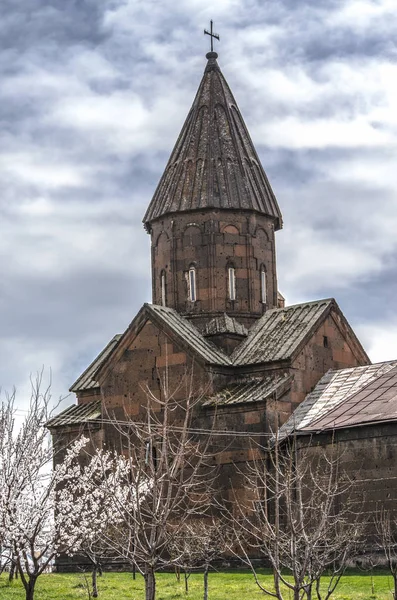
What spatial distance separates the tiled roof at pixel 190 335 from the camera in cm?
Answer: 2895

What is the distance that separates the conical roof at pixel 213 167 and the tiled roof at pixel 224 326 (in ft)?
10.2

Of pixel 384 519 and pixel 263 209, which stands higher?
pixel 263 209

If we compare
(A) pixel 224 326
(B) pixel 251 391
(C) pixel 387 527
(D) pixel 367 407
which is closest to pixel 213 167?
(A) pixel 224 326

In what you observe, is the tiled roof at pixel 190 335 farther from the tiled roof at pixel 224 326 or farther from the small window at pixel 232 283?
the small window at pixel 232 283

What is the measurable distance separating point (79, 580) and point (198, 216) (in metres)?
10.8

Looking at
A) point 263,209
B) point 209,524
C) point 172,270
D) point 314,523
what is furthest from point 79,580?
point 263,209

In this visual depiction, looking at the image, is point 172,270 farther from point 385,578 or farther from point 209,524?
point 385,578

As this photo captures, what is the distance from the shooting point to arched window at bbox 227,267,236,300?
31266 mm

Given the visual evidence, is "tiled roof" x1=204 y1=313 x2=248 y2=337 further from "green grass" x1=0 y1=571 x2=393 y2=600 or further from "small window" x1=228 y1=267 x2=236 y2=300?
"green grass" x1=0 y1=571 x2=393 y2=600

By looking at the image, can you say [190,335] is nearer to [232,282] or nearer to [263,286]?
[232,282]

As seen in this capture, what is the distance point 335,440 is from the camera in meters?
26.0

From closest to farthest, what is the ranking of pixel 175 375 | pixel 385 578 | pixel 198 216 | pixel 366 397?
pixel 385 578
pixel 366 397
pixel 175 375
pixel 198 216

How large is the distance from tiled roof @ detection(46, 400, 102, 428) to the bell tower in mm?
3522

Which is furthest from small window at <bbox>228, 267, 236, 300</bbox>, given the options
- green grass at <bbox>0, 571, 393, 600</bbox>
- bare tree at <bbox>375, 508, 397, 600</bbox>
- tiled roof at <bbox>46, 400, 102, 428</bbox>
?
bare tree at <bbox>375, 508, 397, 600</bbox>
